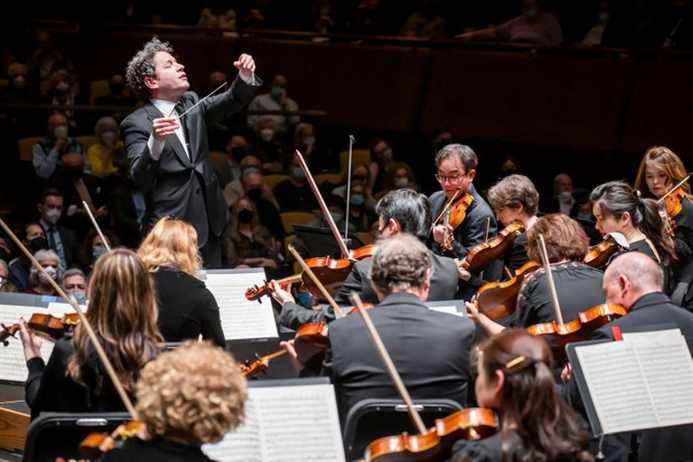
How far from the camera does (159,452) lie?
285 centimetres

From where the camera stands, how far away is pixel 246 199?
28.2ft

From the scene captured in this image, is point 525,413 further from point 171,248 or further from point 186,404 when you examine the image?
point 171,248

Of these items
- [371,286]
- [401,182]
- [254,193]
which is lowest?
[371,286]

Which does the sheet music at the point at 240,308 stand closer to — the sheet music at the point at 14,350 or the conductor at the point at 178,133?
the conductor at the point at 178,133

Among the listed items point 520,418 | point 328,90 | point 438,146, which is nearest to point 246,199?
point 438,146

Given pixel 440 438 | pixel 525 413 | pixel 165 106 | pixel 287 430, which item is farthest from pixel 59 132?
pixel 525 413

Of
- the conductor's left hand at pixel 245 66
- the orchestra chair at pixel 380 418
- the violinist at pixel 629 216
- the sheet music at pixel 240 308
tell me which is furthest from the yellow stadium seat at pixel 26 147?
the orchestra chair at pixel 380 418

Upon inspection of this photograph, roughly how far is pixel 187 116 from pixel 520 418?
10.4 ft

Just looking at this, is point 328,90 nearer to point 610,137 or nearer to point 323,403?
point 610,137

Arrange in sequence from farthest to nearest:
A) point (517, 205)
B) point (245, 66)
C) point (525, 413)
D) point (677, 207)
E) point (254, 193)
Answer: point (254, 193), point (677, 207), point (517, 205), point (245, 66), point (525, 413)

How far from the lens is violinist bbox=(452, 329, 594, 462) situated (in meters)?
2.87

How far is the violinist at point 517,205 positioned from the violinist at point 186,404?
122 inches

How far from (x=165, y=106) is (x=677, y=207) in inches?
109

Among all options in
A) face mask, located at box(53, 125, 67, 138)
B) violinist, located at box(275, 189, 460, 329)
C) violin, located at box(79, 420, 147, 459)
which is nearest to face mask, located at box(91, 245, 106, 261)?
face mask, located at box(53, 125, 67, 138)
